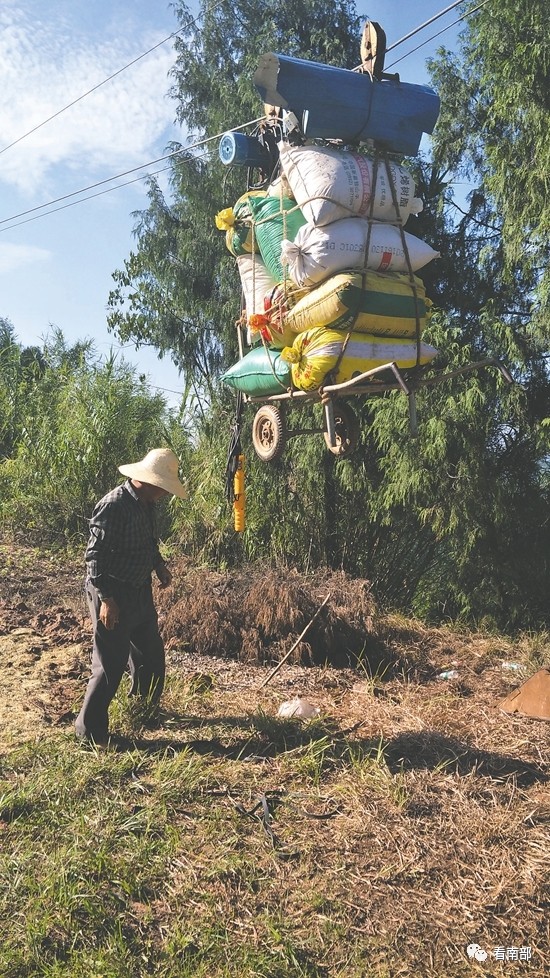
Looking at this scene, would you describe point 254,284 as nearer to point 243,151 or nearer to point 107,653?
point 243,151

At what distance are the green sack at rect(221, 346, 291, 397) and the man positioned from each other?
89cm

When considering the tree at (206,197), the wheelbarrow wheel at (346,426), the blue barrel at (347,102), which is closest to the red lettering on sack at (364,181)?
the blue barrel at (347,102)

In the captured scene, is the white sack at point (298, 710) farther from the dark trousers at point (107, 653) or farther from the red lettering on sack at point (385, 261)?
the red lettering on sack at point (385, 261)

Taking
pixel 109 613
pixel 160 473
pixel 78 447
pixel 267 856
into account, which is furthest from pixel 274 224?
pixel 78 447

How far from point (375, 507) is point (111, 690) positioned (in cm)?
591

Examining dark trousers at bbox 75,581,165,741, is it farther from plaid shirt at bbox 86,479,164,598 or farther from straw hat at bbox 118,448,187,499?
straw hat at bbox 118,448,187,499

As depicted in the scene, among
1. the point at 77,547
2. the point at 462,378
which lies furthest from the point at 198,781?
the point at 77,547

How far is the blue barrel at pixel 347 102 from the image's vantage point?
4.62 meters

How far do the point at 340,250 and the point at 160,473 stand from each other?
1.67 m

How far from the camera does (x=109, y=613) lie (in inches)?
189

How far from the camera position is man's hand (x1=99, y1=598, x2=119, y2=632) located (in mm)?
4801

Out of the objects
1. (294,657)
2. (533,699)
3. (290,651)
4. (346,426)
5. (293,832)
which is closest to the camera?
(293,832)

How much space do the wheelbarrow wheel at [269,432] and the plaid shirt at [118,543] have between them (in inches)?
42.6

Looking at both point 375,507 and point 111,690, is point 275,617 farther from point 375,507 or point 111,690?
point 375,507
